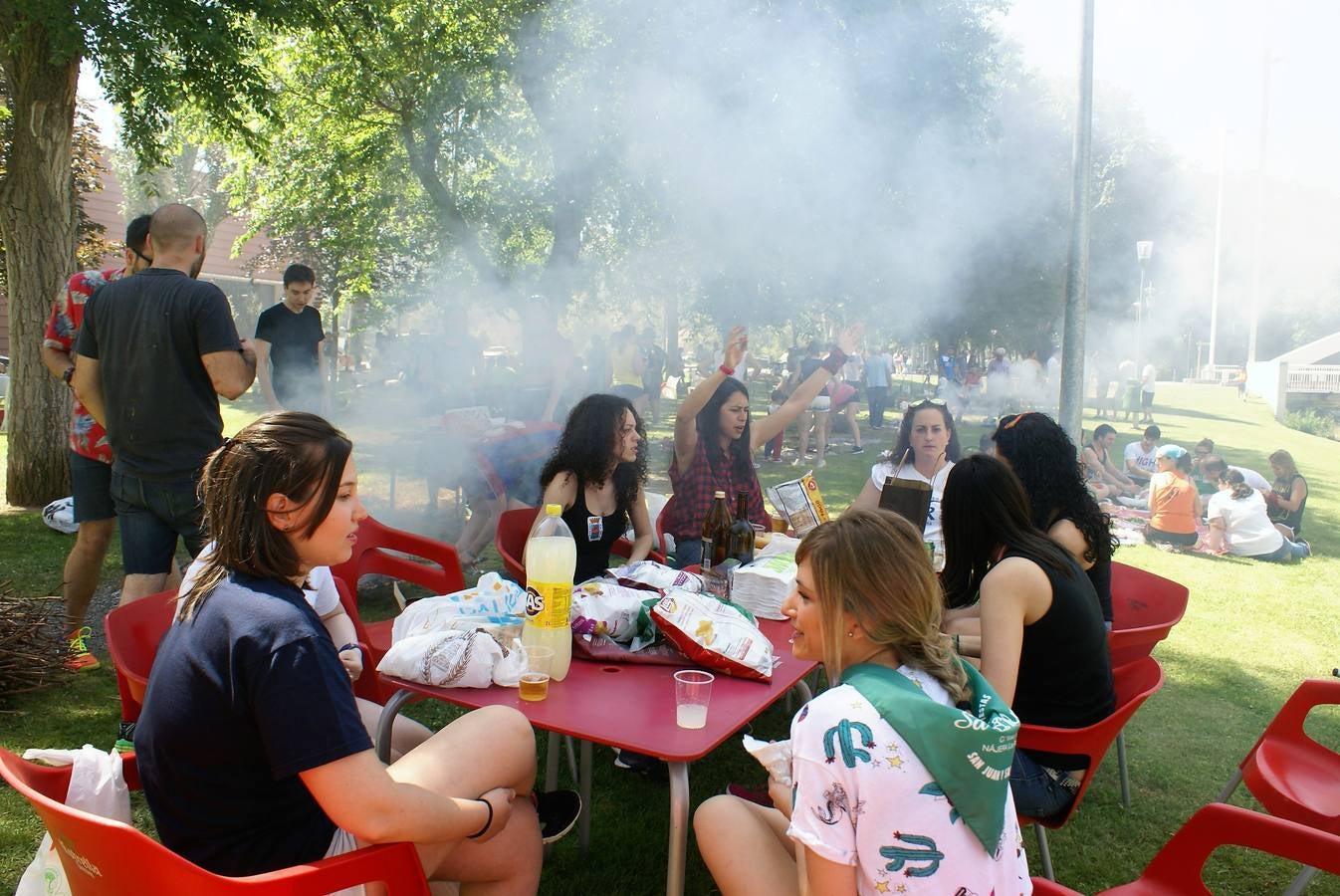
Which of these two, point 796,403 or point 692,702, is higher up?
point 796,403

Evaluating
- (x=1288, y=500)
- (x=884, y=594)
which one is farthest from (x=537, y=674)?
(x=1288, y=500)

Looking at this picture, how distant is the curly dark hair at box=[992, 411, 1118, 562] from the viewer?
2.61m

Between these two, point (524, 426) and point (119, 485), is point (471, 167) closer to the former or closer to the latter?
point (524, 426)

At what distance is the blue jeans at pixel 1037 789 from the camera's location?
211cm

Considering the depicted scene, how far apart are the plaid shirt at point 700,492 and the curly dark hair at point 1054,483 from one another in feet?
4.77

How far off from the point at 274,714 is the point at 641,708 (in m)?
0.86

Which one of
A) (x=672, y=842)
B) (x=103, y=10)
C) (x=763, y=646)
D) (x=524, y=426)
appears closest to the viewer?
(x=672, y=842)

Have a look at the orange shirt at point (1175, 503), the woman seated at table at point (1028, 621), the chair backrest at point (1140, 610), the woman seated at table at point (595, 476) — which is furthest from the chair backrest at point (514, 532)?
the orange shirt at point (1175, 503)

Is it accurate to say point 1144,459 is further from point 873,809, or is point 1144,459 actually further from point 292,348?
point 873,809

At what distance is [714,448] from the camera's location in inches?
161

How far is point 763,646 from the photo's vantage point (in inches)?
84.9

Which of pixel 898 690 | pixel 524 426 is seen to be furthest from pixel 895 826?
pixel 524 426

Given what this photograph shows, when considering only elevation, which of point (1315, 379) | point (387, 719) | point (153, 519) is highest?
point (153, 519)

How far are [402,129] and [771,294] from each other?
5481mm
